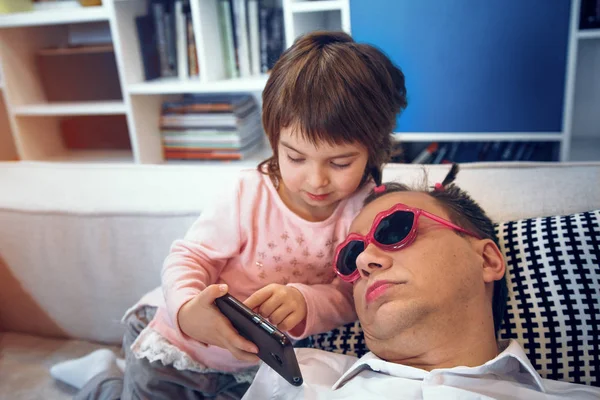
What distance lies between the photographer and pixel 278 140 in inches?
38.5

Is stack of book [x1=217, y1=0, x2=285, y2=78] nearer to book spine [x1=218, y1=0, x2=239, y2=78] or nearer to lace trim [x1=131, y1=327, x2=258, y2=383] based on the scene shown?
book spine [x1=218, y1=0, x2=239, y2=78]

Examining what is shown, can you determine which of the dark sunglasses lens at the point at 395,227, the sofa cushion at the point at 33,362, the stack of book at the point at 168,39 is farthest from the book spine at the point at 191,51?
the dark sunglasses lens at the point at 395,227

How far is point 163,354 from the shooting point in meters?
1.01

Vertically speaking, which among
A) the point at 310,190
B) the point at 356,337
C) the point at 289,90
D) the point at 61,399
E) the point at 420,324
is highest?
the point at 289,90

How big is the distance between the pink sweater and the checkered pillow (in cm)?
31

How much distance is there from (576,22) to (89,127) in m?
2.26

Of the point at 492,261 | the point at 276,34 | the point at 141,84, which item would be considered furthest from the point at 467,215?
the point at 141,84

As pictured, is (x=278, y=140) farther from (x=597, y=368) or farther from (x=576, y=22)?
(x=576, y=22)

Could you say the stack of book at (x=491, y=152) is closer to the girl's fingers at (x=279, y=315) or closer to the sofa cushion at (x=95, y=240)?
the sofa cushion at (x=95, y=240)

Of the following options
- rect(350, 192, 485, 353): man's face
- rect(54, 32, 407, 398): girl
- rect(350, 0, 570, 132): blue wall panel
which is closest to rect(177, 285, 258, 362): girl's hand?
rect(54, 32, 407, 398): girl

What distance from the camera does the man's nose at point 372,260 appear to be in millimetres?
864

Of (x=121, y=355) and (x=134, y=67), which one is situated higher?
(x=134, y=67)

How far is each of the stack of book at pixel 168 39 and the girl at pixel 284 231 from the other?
137 cm

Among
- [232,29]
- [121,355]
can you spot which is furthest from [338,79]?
[232,29]
